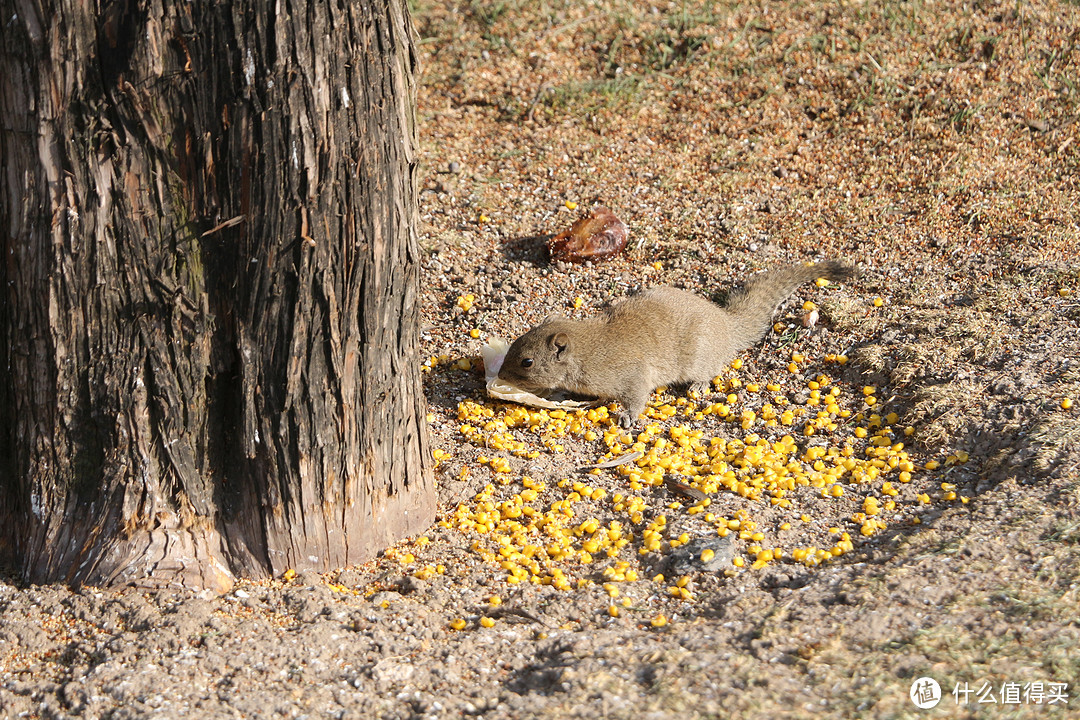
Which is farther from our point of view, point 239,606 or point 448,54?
point 448,54

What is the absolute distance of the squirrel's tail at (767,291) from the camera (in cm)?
637

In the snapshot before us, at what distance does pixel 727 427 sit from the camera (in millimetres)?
5766

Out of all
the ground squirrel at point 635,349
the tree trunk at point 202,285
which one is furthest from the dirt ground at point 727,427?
the tree trunk at point 202,285

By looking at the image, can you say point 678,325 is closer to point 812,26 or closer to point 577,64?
point 577,64

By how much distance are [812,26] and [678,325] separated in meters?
4.42

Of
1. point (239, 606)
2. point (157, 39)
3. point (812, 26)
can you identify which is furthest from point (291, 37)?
point (812, 26)

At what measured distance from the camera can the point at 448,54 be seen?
30.6ft

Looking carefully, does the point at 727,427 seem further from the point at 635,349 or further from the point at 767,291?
the point at 767,291

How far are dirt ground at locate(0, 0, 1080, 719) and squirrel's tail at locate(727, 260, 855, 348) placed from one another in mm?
212

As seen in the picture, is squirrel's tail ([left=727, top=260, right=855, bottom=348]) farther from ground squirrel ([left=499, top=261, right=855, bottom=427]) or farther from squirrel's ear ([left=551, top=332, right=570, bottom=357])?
squirrel's ear ([left=551, top=332, right=570, bottom=357])

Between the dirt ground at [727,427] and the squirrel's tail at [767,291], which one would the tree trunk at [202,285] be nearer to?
the dirt ground at [727,427]

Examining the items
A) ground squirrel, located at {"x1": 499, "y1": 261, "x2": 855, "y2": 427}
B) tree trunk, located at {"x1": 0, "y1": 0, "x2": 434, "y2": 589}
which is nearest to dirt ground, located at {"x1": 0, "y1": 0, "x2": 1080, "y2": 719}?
ground squirrel, located at {"x1": 499, "y1": 261, "x2": 855, "y2": 427}

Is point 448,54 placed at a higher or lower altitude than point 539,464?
higher

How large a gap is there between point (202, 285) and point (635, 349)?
3.04 m
